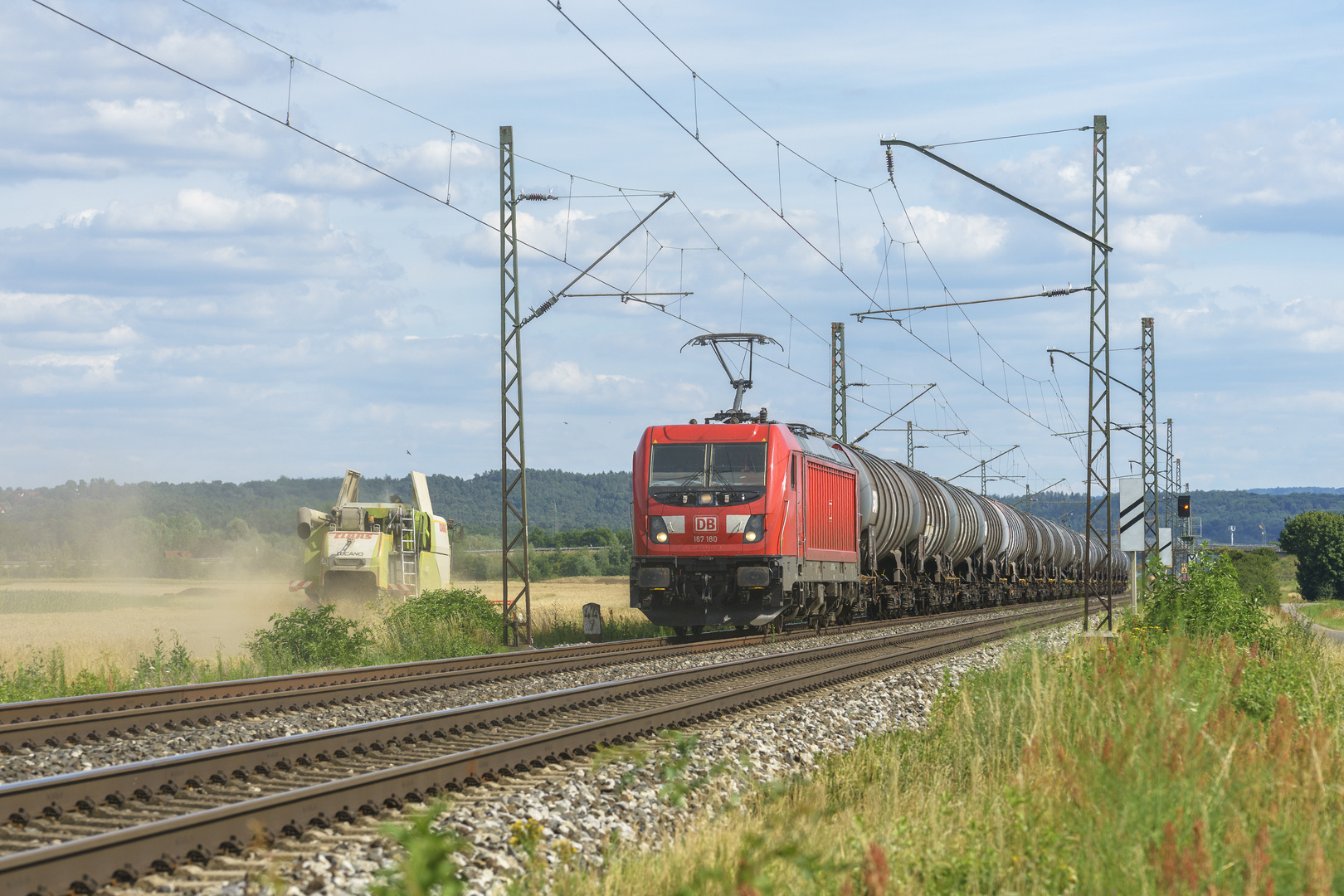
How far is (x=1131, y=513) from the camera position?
74.6 ft

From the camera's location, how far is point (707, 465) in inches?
826

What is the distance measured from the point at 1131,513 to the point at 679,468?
864 cm

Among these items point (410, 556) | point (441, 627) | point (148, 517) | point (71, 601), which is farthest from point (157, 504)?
point (441, 627)

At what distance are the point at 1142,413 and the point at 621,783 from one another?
44925 millimetres

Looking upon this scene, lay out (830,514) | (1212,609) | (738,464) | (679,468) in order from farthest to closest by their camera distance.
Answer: (830,514), (679,468), (738,464), (1212,609)

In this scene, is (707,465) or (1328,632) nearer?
(707,465)

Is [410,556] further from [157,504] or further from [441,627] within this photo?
[157,504]

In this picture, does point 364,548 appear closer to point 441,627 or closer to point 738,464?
point 441,627

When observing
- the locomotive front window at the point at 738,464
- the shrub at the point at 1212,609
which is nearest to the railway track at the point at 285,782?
the shrub at the point at 1212,609

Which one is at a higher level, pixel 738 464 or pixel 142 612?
pixel 738 464

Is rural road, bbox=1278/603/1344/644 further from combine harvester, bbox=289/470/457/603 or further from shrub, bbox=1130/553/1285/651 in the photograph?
combine harvester, bbox=289/470/457/603

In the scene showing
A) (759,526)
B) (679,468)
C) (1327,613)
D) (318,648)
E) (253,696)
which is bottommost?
(1327,613)

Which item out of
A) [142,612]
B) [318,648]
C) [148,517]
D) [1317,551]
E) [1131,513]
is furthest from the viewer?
[1317,551]

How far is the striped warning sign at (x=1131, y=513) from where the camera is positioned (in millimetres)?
22469
